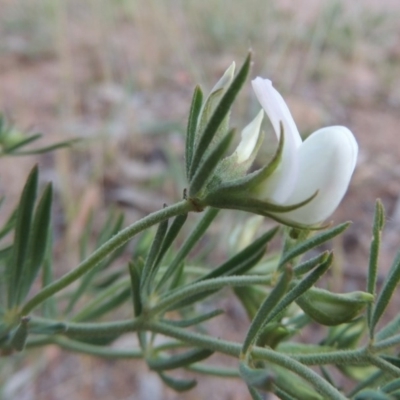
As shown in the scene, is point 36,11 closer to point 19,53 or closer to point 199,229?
point 19,53

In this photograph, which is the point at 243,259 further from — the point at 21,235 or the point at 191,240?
the point at 21,235

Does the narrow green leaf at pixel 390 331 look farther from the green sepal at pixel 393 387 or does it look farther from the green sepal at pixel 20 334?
the green sepal at pixel 20 334

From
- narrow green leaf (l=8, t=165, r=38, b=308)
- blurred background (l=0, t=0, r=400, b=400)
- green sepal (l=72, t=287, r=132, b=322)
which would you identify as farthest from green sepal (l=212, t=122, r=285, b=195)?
blurred background (l=0, t=0, r=400, b=400)

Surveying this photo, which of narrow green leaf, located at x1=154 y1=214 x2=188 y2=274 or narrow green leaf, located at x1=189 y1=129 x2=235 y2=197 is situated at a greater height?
narrow green leaf, located at x1=189 y1=129 x2=235 y2=197

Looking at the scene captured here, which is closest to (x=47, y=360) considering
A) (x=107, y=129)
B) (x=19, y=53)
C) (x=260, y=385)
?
(x=107, y=129)

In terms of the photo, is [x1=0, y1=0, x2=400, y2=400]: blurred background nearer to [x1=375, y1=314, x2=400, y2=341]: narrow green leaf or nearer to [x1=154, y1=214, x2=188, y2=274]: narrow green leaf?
[x1=154, y1=214, x2=188, y2=274]: narrow green leaf

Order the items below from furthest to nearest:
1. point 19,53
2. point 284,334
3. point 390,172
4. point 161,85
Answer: point 19,53
point 161,85
point 390,172
point 284,334
